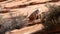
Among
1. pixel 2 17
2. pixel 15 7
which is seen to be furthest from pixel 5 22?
pixel 15 7

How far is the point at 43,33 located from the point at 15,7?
1.72 meters

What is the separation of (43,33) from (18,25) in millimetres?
711

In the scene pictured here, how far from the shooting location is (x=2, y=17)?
→ 4.98 metres

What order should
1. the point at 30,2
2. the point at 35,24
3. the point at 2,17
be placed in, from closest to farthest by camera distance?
1. the point at 35,24
2. the point at 2,17
3. the point at 30,2

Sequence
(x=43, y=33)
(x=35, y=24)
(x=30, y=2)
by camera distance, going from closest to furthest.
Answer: (x=43, y=33) → (x=35, y=24) → (x=30, y=2)

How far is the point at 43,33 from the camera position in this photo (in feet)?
13.8

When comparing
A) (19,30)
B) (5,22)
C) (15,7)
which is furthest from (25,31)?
(15,7)

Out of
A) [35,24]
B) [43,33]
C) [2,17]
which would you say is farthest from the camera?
[2,17]

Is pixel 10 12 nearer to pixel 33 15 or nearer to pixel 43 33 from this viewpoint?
pixel 33 15

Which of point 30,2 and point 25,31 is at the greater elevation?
point 30,2

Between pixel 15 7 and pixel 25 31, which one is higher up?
pixel 15 7

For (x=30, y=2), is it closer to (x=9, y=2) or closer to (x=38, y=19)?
(x=9, y=2)

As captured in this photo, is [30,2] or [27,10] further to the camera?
[30,2]

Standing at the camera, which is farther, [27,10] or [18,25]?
[27,10]
